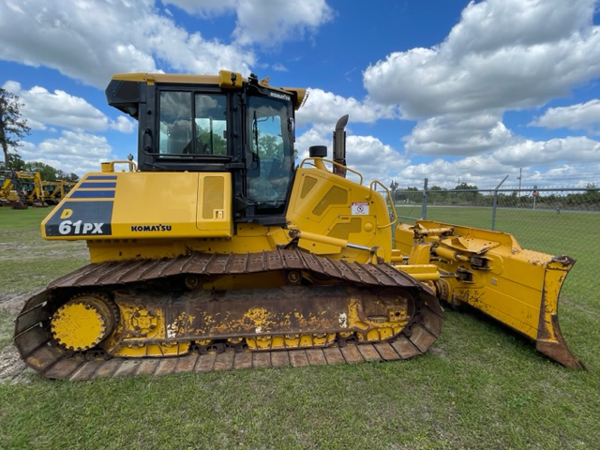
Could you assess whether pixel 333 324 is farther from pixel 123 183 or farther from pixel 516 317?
pixel 123 183

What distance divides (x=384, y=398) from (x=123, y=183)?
3.28 metres

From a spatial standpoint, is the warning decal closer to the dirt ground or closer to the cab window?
the cab window

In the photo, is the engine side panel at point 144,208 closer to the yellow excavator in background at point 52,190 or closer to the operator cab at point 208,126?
the operator cab at point 208,126

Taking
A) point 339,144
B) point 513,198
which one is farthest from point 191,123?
point 513,198

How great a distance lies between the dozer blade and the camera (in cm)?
313

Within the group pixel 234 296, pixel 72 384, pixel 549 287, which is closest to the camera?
pixel 72 384

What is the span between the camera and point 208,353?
3268mm

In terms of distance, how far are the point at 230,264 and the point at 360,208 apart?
1.78 m

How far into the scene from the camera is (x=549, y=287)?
315 centimetres

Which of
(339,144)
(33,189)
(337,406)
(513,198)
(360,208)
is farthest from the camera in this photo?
(33,189)

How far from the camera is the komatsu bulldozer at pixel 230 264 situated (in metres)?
3.05

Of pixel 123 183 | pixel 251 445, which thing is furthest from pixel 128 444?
pixel 123 183

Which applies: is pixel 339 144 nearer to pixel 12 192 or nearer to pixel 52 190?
pixel 12 192

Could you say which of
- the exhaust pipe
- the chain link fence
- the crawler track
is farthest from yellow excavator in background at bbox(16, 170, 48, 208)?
the exhaust pipe
